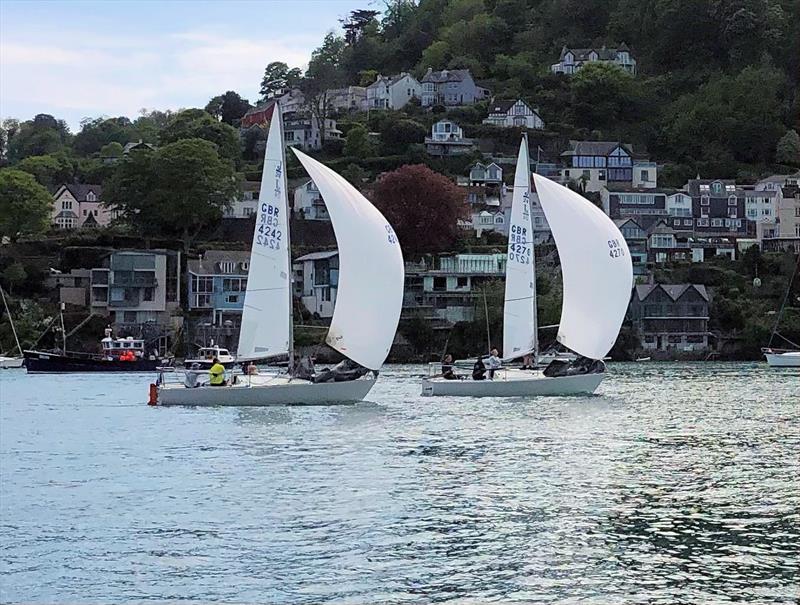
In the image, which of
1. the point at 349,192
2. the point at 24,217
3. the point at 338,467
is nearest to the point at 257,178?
the point at 24,217

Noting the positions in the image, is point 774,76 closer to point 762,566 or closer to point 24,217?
point 24,217

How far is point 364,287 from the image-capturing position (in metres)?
40.0

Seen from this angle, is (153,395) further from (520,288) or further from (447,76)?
(447,76)

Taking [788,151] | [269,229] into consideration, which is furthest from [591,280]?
[788,151]

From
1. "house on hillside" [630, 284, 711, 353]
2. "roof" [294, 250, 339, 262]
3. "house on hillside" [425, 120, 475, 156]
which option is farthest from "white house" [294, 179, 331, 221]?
"house on hillside" [630, 284, 711, 353]

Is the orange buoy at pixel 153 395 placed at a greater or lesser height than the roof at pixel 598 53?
lesser

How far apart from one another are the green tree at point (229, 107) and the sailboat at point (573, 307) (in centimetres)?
11200

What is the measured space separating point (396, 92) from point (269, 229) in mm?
101605

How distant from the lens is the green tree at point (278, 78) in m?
164

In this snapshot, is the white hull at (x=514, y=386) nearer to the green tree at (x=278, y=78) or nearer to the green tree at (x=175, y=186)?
the green tree at (x=175, y=186)

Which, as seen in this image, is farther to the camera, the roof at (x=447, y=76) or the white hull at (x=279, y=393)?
the roof at (x=447, y=76)

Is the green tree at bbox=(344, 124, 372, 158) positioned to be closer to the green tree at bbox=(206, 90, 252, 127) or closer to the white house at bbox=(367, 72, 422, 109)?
the white house at bbox=(367, 72, 422, 109)

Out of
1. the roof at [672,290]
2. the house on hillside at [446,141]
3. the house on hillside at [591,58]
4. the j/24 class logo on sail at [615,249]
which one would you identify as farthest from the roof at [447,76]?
the j/24 class logo on sail at [615,249]

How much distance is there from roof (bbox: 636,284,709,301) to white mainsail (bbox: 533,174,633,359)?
45.2 metres
